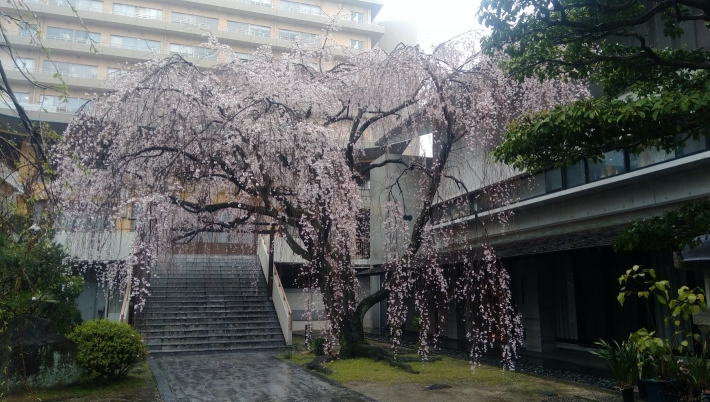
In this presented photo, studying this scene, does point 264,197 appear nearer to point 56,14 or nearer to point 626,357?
point 626,357

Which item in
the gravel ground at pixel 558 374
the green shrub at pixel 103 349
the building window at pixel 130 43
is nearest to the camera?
the green shrub at pixel 103 349

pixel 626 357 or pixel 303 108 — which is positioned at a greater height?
pixel 303 108

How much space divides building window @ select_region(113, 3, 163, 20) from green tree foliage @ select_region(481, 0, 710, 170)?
136 ft

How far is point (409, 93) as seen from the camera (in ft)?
40.9

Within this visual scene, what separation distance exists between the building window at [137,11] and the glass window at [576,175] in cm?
3830

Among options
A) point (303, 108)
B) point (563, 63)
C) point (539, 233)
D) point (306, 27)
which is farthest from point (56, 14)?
point (563, 63)

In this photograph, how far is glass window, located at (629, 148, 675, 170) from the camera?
10.5 meters

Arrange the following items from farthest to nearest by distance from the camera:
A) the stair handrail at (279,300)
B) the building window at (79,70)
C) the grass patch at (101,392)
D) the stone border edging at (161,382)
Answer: the building window at (79,70) → the stair handrail at (279,300) → the stone border edging at (161,382) → the grass patch at (101,392)

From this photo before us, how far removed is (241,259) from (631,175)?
1591 centimetres

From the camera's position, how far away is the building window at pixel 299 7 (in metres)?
46.3

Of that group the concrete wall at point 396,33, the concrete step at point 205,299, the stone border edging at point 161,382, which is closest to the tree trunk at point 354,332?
the stone border edging at point 161,382

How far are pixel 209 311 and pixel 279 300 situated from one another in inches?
94.0

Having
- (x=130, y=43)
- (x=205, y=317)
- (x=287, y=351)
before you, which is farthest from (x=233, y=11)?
(x=287, y=351)

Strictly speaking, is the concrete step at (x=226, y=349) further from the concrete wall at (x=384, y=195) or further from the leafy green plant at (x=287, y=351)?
the concrete wall at (x=384, y=195)
